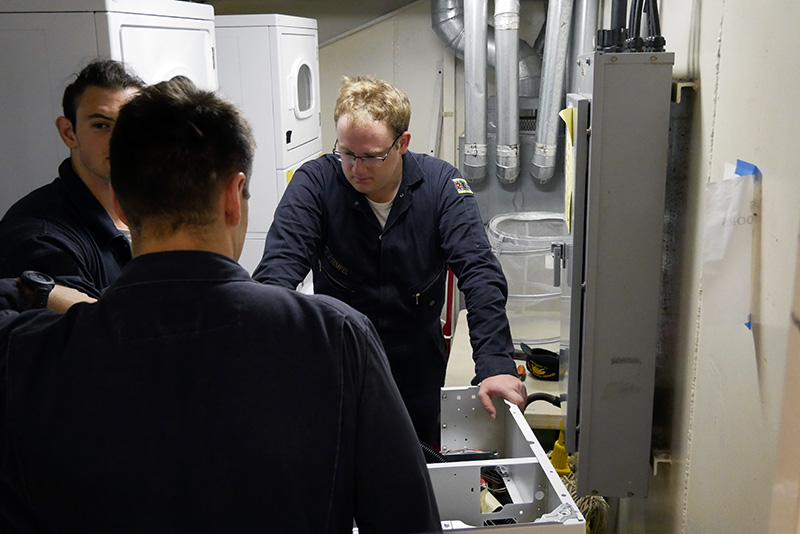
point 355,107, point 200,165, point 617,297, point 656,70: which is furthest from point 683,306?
point 200,165

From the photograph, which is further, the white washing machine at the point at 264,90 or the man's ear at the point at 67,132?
the white washing machine at the point at 264,90

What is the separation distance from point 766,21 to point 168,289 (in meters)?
0.97

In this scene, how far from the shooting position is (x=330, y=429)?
38.3 inches

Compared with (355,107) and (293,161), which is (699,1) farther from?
(293,161)

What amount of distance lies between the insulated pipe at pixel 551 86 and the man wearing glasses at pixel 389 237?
1472 millimetres

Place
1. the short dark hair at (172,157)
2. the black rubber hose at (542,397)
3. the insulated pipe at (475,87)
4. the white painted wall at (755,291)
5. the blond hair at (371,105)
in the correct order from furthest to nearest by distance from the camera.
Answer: the insulated pipe at (475,87), the black rubber hose at (542,397), the blond hair at (371,105), the white painted wall at (755,291), the short dark hair at (172,157)

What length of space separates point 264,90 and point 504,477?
211cm

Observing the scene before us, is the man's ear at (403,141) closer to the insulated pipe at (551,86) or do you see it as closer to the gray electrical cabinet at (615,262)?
the gray electrical cabinet at (615,262)

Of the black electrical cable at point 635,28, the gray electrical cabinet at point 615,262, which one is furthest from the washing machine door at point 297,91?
the black electrical cable at point 635,28

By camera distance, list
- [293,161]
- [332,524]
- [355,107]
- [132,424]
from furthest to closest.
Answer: [293,161], [355,107], [332,524], [132,424]

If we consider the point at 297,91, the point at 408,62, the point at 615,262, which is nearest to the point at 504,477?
the point at 615,262

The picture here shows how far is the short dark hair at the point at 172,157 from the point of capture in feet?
3.05

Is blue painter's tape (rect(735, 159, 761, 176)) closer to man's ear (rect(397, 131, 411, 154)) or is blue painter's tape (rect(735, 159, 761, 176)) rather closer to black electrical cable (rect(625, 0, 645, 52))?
black electrical cable (rect(625, 0, 645, 52))

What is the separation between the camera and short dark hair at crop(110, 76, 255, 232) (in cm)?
93
